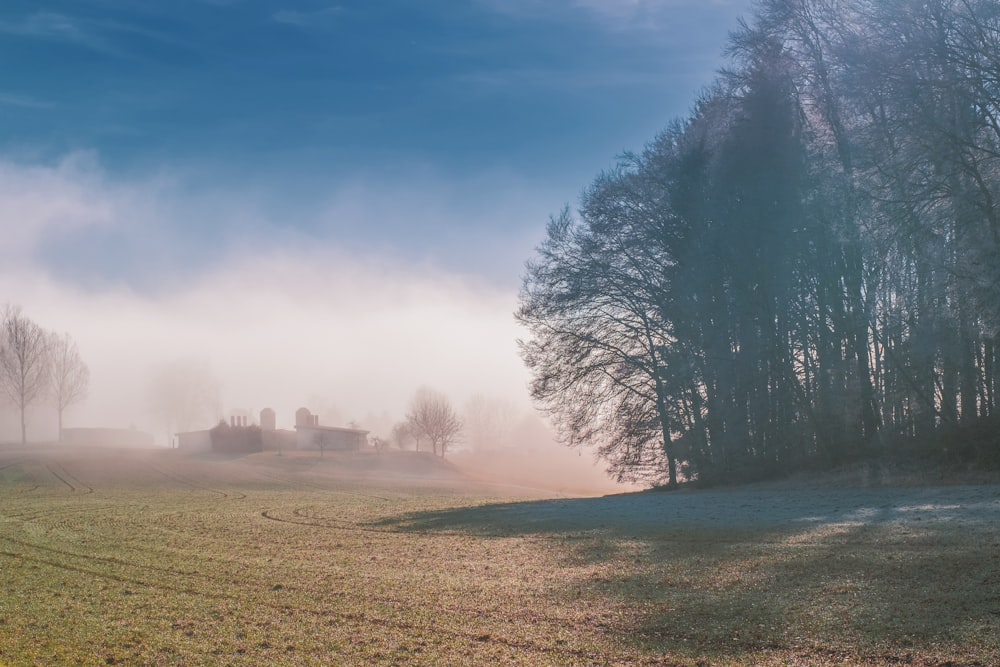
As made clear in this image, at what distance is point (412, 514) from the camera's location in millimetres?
22766

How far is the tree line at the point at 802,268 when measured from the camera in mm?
19969

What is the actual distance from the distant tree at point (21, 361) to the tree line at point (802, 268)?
6905 cm

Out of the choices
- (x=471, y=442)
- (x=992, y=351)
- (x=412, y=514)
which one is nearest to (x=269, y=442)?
(x=412, y=514)

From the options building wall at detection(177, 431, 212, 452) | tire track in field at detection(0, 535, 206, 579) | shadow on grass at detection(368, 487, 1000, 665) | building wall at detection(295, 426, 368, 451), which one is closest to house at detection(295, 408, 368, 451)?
building wall at detection(295, 426, 368, 451)

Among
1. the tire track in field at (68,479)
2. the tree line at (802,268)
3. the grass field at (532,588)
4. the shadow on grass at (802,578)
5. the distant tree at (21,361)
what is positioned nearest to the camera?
the shadow on grass at (802,578)

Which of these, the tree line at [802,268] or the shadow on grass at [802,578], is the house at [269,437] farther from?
the shadow on grass at [802,578]

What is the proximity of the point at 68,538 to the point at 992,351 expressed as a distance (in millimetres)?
23464

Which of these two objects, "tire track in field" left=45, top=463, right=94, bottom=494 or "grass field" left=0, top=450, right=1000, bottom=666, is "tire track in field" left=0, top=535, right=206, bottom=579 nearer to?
"grass field" left=0, top=450, right=1000, bottom=666

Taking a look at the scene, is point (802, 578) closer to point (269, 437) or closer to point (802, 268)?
point (802, 268)

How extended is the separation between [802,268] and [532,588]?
2076cm

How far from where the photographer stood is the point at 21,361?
80.7 metres

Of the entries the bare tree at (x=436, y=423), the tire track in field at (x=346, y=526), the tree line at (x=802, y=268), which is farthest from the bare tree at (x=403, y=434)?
the tire track in field at (x=346, y=526)

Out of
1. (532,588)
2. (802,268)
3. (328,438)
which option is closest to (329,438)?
(328,438)

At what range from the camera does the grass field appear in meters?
7.20
